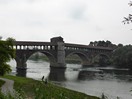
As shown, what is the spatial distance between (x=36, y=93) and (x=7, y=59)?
105 feet

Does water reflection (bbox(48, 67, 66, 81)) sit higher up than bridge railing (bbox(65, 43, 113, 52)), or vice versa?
bridge railing (bbox(65, 43, 113, 52))

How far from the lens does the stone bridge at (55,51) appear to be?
10532cm

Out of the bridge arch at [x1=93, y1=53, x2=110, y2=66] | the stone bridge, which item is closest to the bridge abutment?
the stone bridge

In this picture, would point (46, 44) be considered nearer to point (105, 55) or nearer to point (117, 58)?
point (117, 58)

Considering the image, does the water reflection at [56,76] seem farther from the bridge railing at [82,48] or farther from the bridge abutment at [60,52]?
the bridge railing at [82,48]

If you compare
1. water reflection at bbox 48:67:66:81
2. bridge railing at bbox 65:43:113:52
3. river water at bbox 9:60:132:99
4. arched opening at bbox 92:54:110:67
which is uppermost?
bridge railing at bbox 65:43:113:52

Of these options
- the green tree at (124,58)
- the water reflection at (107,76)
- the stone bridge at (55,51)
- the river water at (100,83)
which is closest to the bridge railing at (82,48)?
the stone bridge at (55,51)

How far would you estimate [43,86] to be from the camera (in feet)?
23.4

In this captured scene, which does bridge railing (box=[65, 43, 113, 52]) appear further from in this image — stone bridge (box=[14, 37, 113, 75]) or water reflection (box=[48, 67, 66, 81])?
water reflection (box=[48, 67, 66, 81])

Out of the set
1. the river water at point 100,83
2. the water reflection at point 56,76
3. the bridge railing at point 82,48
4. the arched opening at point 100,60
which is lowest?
the river water at point 100,83

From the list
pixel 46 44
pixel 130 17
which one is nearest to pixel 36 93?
pixel 130 17

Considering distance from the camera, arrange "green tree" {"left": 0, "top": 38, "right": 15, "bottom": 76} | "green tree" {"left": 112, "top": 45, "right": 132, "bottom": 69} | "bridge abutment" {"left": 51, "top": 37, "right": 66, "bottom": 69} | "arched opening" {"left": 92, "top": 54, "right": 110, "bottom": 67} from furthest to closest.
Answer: "arched opening" {"left": 92, "top": 54, "right": 110, "bottom": 67} < "bridge abutment" {"left": 51, "top": 37, "right": 66, "bottom": 69} < "green tree" {"left": 112, "top": 45, "right": 132, "bottom": 69} < "green tree" {"left": 0, "top": 38, "right": 15, "bottom": 76}

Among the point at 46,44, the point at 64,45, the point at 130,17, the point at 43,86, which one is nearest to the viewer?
the point at 43,86

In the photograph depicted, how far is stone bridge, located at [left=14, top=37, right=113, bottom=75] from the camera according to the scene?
4147 inches
